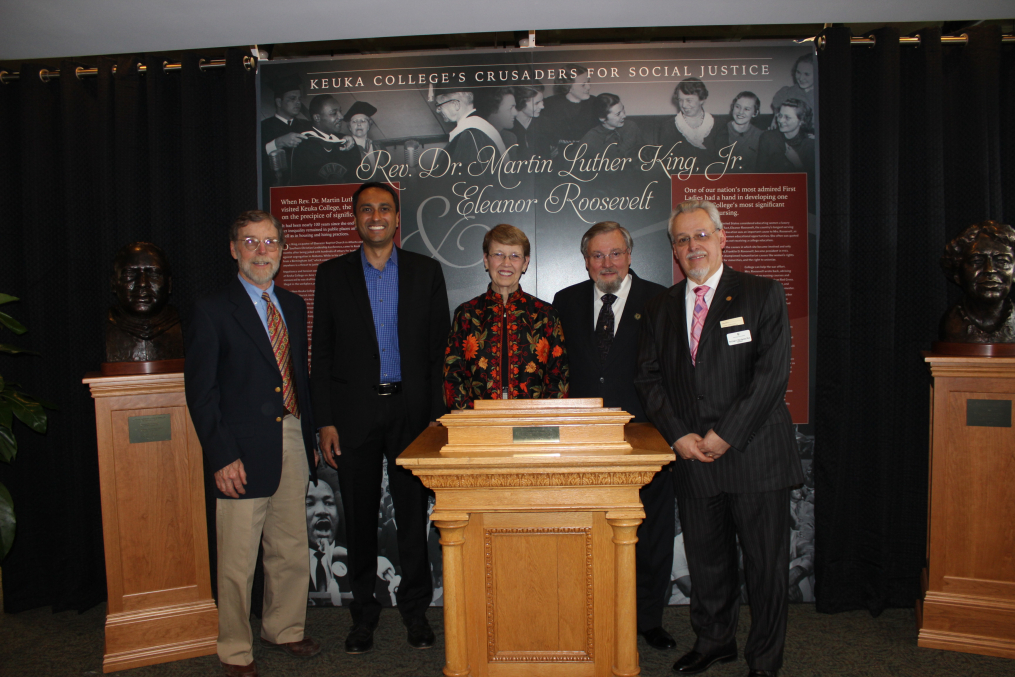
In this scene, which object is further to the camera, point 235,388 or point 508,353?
point 508,353

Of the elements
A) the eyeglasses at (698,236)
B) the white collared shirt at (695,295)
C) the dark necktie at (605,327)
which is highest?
the eyeglasses at (698,236)

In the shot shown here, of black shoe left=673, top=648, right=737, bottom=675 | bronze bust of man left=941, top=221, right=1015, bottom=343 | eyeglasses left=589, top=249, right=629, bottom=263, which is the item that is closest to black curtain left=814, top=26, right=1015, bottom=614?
bronze bust of man left=941, top=221, right=1015, bottom=343

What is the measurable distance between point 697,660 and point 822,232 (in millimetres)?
2215

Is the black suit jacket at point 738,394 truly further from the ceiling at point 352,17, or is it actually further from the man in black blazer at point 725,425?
the ceiling at point 352,17

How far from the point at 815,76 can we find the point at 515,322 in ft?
7.35

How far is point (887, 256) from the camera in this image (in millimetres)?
3094

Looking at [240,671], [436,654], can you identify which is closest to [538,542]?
[436,654]

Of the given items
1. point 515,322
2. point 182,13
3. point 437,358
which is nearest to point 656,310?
point 515,322

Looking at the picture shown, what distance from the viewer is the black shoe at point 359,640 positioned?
108 inches

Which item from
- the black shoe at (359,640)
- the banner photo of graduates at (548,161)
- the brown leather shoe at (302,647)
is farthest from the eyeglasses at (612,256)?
the brown leather shoe at (302,647)

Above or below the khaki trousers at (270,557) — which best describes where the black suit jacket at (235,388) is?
above

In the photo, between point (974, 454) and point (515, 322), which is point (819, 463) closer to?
point (974, 454)

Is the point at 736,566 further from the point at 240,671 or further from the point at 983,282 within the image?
the point at 240,671

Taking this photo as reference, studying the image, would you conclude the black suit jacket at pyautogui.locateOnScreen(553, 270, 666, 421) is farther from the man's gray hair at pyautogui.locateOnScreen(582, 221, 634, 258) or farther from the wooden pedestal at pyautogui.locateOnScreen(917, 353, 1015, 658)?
the wooden pedestal at pyautogui.locateOnScreen(917, 353, 1015, 658)
